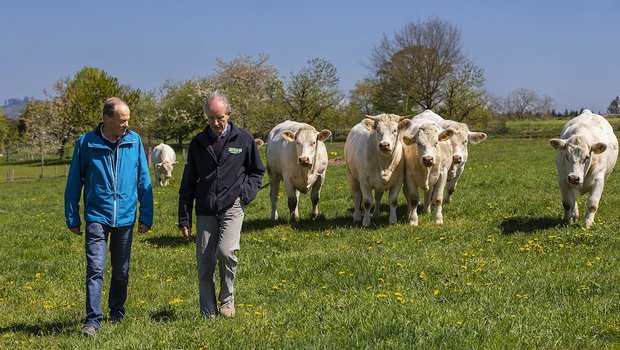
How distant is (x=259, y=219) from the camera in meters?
15.0

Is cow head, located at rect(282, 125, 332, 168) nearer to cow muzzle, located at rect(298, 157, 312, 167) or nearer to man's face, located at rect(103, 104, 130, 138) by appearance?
cow muzzle, located at rect(298, 157, 312, 167)

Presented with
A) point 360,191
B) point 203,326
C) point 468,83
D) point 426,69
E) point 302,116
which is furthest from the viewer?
point 426,69

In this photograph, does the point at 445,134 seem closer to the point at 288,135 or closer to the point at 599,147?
the point at 599,147

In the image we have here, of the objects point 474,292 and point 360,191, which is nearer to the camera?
point 474,292

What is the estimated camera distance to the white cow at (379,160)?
12.4 meters

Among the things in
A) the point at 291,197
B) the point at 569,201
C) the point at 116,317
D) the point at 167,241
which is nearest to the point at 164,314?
the point at 116,317

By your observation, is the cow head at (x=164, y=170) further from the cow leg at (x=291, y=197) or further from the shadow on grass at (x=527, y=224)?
the shadow on grass at (x=527, y=224)

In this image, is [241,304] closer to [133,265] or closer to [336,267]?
[336,267]

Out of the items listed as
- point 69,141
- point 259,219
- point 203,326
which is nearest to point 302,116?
point 69,141

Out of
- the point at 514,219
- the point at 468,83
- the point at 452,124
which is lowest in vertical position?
the point at 514,219

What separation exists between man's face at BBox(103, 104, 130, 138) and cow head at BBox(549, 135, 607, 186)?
7799 millimetres

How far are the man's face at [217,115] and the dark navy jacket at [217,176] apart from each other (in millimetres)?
176

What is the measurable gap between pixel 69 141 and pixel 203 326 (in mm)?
75809

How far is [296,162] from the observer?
1345 cm
